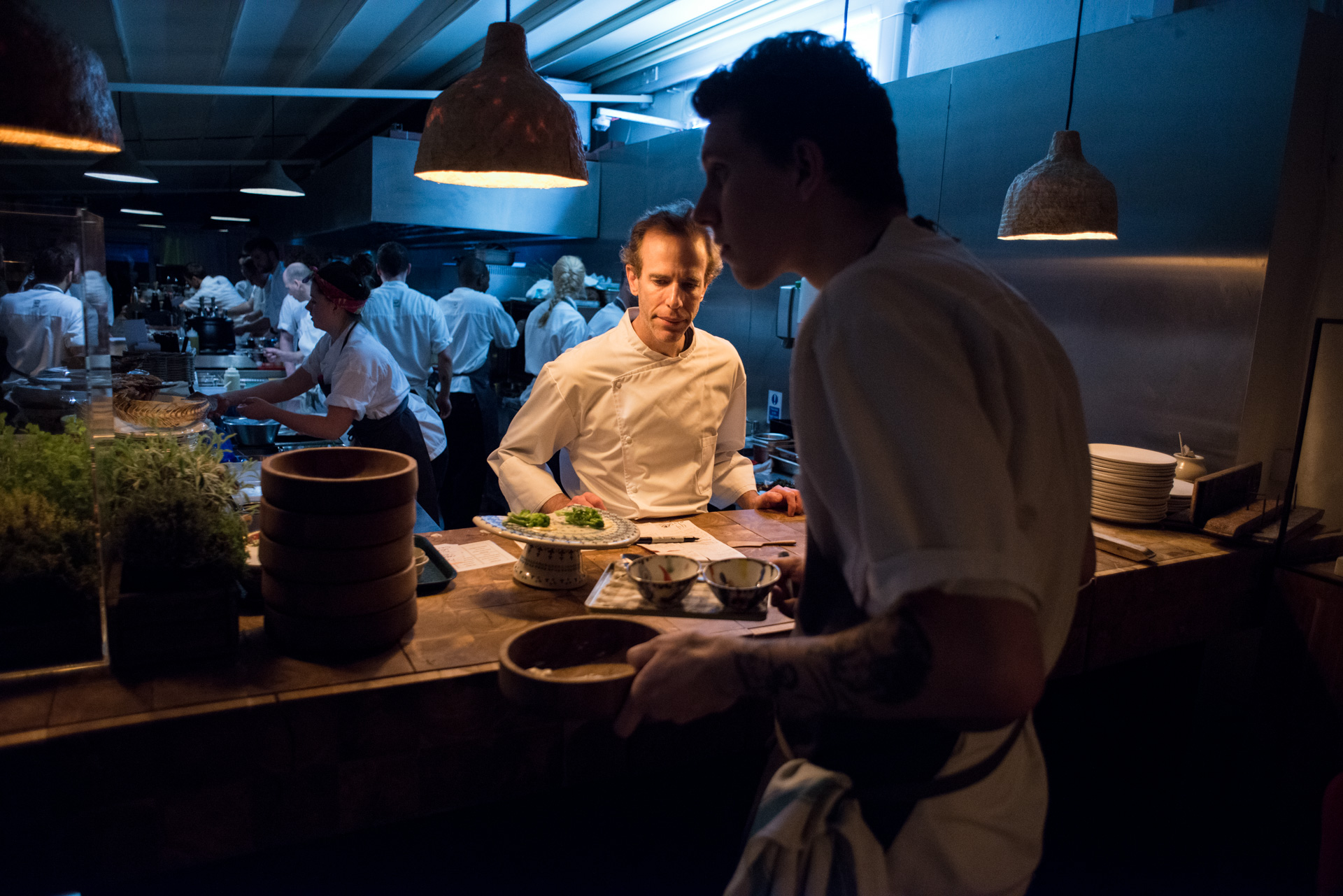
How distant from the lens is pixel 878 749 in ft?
3.32

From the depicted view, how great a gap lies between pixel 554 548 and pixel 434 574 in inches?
10.7

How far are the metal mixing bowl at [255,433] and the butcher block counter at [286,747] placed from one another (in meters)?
2.69

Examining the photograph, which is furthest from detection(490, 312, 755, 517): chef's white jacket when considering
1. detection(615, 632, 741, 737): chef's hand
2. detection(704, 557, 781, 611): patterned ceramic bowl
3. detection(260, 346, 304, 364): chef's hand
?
detection(260, 346, 304, 364): chef's hand

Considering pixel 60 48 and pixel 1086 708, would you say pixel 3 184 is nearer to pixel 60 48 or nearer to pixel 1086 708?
pixel 60 48

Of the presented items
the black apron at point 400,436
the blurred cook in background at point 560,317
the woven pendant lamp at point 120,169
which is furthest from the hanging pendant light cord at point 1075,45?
the woven pendant lamp at point 120,169

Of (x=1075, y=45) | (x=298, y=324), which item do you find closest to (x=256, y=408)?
(x=1075, y=45)

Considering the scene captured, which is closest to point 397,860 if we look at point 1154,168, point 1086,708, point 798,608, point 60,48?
point 798,608

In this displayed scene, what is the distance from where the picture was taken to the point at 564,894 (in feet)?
5.38

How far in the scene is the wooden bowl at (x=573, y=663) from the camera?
3.45 ft

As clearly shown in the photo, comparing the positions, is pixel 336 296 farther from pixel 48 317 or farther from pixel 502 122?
pixel 48 317

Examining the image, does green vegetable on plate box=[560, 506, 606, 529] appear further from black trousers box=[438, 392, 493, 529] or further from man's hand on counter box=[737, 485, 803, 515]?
black trousers box=[438, 392, 493, 529]

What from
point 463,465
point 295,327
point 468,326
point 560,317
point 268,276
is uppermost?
point 268,276

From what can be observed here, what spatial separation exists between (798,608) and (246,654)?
3.12 feet

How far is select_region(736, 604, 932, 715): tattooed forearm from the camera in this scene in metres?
0.78
